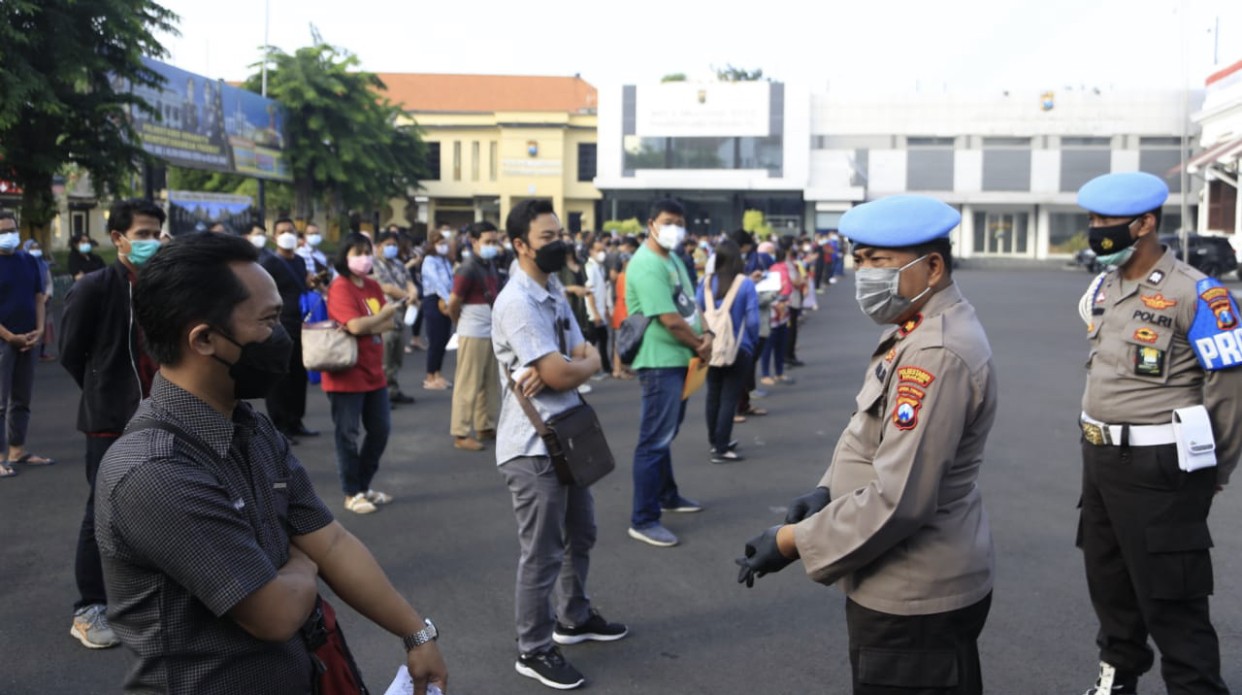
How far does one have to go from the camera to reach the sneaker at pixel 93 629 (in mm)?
4500

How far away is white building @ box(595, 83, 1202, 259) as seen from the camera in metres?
58.3

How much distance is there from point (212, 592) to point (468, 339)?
24.2 ft

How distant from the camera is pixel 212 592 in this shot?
1.81 metres

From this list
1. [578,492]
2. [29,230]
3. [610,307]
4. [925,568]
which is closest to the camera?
[925,568]

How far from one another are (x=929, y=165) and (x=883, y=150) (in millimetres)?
2837

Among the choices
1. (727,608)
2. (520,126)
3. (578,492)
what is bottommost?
(727,608)

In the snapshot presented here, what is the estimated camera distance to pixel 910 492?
8.07 feet

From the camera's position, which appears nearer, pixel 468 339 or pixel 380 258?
pixel 468 339

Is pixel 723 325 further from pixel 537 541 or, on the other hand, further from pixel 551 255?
pixel 537 541

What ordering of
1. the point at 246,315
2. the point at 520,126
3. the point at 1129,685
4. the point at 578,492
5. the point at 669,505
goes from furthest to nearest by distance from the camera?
the point at 520,126 → the point at 669,505 → the point at 578,492 → the point at 1129,685 → the point at 246,315

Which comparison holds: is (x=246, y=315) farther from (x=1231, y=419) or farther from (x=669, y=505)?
(x=669, y=505)

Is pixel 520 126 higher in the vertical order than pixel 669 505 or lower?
higher

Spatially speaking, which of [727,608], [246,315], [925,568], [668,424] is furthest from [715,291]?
[246,315]

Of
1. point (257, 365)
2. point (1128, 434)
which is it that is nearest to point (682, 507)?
point (1128, 434)
